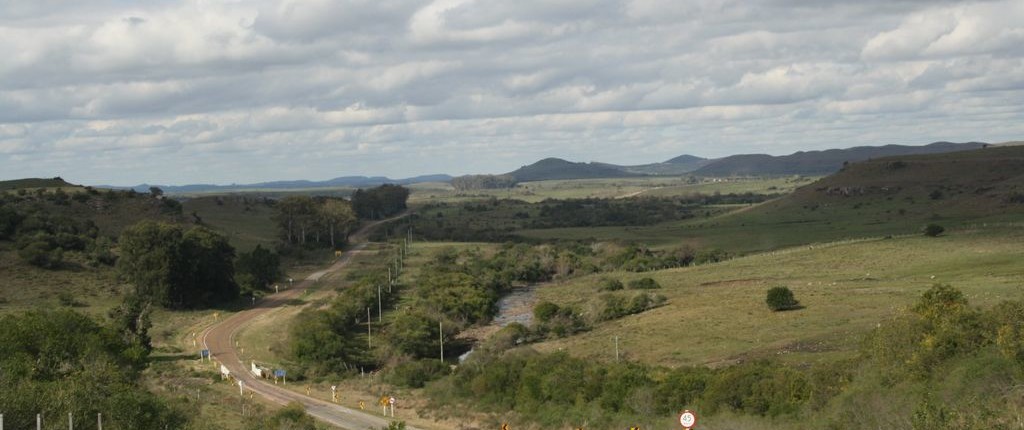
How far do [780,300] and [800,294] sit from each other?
20.8 ft

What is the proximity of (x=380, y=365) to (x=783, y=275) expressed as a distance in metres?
36.5

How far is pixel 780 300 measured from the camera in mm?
60812

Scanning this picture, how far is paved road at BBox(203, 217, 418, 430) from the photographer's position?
41.9 meters

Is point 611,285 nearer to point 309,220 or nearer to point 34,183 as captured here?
point 309,220

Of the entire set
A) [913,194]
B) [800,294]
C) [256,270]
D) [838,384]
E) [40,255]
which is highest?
[40,255]

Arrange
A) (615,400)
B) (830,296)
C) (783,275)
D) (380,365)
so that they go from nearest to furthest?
(615,400)
(380,365)
(830,296)
(783,275)

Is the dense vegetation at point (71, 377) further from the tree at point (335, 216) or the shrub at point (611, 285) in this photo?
the tree at point (335, 216)

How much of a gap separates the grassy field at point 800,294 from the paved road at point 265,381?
15.0 meters

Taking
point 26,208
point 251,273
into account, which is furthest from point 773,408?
point 26,208

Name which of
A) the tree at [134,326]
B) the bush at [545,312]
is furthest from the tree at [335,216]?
the bush at [545,312]

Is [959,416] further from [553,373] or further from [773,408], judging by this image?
[553,373]

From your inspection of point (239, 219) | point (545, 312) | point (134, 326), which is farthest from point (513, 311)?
point (239, 219)

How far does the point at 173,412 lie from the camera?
104ft

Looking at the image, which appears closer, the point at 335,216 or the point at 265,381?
the point at 265,381
